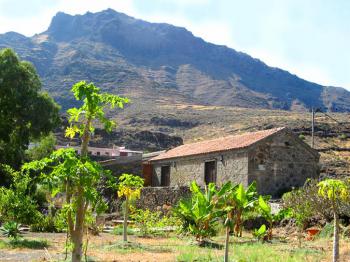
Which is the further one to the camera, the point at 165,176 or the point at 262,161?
the point at 165,176

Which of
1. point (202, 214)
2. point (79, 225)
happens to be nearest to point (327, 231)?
point (202, 214)

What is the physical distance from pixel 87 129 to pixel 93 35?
17896 centimetres

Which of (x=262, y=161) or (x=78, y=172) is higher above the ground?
(x=262, y=161)

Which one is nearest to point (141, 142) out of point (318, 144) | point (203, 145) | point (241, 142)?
point (318, 144)

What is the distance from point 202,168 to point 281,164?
4.26m

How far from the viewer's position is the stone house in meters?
22.3

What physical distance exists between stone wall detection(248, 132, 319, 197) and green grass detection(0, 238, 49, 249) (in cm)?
1140

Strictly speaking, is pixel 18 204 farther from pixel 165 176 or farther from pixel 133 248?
pixel 165 176

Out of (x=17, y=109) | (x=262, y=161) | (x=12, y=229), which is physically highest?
(x=17, y=109)

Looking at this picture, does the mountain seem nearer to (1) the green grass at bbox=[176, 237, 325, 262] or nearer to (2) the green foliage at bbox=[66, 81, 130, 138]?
(1) the green grass at bbox=[176, 237, 325, 262]

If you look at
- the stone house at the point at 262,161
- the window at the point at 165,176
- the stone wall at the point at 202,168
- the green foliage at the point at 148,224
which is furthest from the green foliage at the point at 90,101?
the window at the point at 165,176

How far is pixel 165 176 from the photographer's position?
29.5m

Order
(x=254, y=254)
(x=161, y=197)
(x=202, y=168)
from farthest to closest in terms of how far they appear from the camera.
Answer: (x=202, y=168) → (x=161, y=197) → (x=254, y=254)

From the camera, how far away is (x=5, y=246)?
1244 cm
